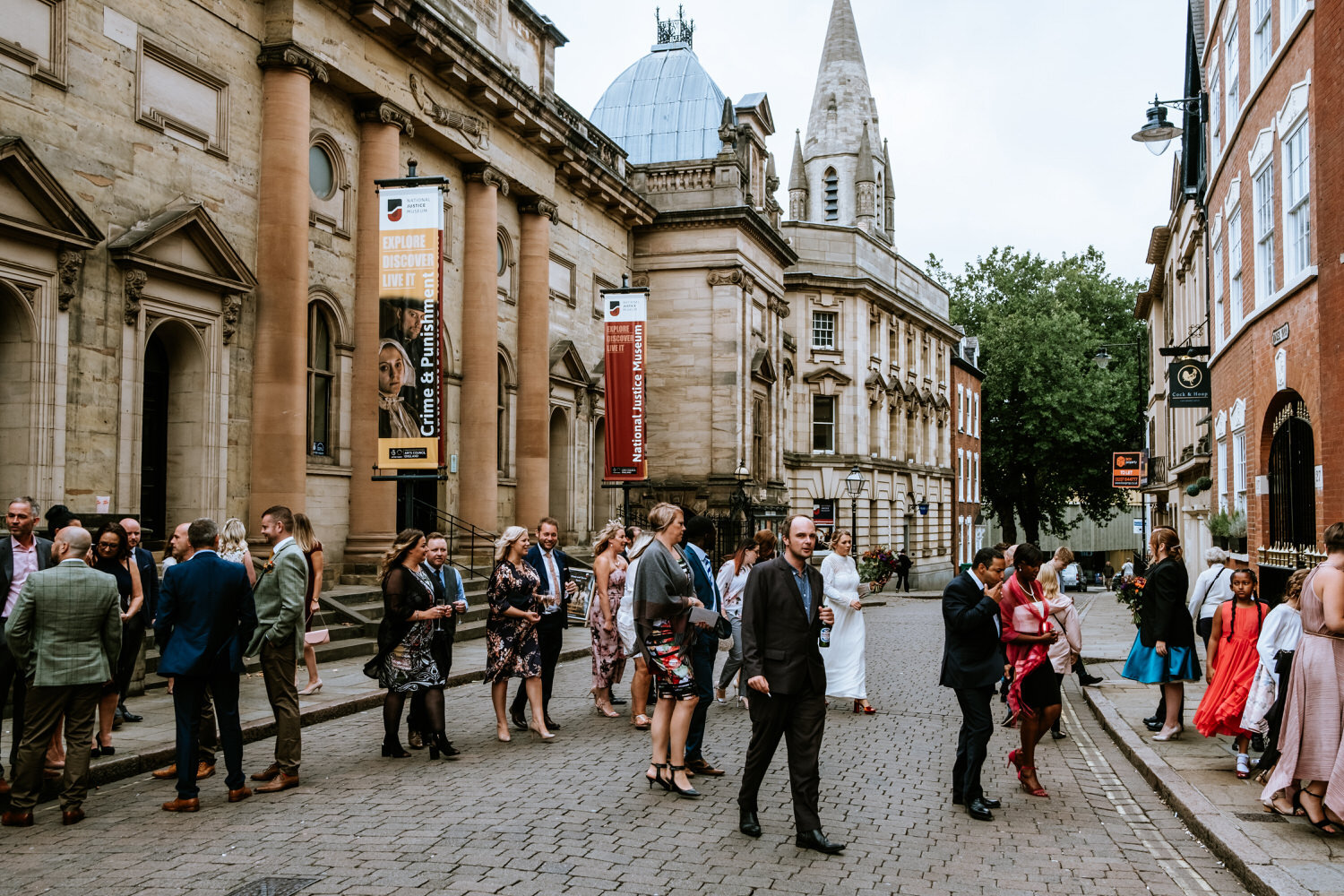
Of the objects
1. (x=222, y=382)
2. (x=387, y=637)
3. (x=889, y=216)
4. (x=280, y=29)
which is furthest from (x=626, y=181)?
(x=889, y=216)

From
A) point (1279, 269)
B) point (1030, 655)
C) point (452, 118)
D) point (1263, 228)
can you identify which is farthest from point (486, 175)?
point (1030, 655)

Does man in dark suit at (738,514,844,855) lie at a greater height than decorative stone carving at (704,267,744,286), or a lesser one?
lesser

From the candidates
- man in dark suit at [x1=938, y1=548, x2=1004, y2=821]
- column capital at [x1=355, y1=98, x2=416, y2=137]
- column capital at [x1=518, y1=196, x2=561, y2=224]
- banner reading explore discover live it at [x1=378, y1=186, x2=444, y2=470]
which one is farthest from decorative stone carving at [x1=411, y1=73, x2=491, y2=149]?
man in dark suit at [x1=938, y1=548, x2=1004, y2=821]

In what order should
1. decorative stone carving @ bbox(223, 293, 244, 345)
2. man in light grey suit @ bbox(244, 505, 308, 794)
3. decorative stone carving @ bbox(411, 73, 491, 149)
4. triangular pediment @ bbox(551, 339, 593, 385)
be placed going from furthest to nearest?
1. triangular pediment @ bbox(551, 339, 593, 385)
2. decorative stone carving @ bbox(411, 73, 491, 149)
3. decorative stone carving @ bbox(223, 293, 244, 345)
4. man in light grey suit @ bbox(244, 505, 308, 794)

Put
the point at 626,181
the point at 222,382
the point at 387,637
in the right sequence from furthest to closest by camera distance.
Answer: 1. the point at 626,181
2. the point at 222,382
3. the point at 387,637

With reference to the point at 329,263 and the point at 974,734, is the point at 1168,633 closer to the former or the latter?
the point at 974,734

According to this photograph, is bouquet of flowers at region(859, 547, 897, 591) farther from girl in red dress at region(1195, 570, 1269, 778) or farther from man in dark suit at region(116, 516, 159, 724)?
man in dark suit at region(116, 516, 159, 724)

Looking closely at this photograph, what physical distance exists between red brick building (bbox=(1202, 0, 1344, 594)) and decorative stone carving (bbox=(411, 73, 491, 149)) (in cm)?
1353

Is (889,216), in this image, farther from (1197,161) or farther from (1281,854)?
(1281,854)

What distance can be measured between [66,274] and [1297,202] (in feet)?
48.0

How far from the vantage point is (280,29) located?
17.3 metres

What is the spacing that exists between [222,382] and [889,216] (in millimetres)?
52625

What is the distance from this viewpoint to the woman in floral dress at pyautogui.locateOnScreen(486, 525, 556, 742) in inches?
387

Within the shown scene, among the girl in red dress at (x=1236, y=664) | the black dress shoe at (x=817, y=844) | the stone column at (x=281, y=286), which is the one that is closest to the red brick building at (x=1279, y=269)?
the girl in red dress at (x=1236, y=664)
